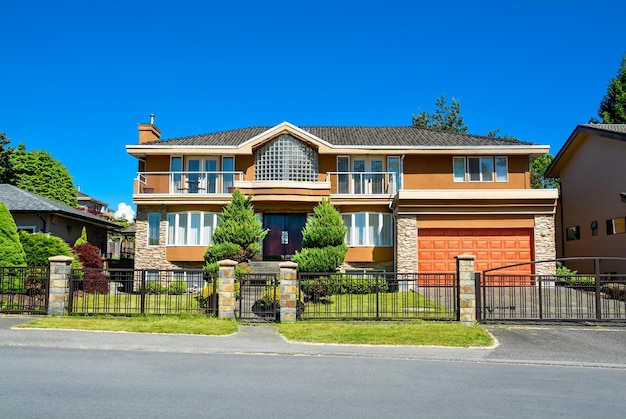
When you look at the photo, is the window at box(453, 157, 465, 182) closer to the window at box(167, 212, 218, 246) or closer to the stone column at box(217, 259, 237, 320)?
the window at box(167, 212, 218, 246)

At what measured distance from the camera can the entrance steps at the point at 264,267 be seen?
75.6 feet

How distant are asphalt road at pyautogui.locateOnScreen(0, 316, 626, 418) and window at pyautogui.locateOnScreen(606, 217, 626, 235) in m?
12.2

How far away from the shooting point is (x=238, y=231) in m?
22.2

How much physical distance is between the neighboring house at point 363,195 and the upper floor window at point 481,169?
1.9 inches

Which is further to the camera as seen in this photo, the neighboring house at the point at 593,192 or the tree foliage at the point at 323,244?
the neighboring house at the point at 593,192

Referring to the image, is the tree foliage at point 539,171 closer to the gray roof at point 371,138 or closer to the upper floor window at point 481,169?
the gray roof at point 371,138

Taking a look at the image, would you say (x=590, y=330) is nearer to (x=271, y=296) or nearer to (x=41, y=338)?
(x=271, y=296)

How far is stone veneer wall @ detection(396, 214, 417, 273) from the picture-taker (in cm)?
2248

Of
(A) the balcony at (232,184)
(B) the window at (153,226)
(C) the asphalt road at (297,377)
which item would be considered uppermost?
(A) the balcony at (232,184)

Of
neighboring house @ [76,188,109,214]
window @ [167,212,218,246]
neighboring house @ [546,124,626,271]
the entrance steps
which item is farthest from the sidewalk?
neighboring house @ [76,188,109,214]

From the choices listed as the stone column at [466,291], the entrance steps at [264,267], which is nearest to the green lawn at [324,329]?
the stone column at [466,291]

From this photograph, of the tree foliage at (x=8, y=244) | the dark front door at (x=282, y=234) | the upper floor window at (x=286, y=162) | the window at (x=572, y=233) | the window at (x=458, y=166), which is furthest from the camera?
the window at (x=572, y=233)

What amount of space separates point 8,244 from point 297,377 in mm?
13614

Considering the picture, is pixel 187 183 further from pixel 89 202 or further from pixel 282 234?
pixel 89 202
